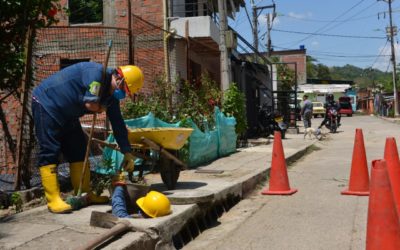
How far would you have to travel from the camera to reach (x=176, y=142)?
7.15m

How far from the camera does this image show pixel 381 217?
4.29 meters

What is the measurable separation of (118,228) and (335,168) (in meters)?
7.99

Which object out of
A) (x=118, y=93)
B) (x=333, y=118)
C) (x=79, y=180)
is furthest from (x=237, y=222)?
(x=333, y=118)

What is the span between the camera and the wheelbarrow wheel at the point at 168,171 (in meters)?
7.16

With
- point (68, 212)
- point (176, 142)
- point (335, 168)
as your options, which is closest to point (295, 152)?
point (335, 168)

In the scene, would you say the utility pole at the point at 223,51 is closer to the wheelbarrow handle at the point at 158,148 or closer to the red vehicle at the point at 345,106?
the wheelbarrow handle at the point at 158,148

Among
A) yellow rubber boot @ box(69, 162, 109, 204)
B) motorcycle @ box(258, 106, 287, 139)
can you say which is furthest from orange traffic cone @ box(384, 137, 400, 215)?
motorcycle @ box(258, 106, 287, 139)

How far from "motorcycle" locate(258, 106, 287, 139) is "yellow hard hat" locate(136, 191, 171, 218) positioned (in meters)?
14.7

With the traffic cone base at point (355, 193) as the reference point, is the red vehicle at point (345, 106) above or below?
above

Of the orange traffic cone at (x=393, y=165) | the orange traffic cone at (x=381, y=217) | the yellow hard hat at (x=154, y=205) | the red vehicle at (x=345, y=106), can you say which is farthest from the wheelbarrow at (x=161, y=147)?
the red vehicle at (x=345, y=106)

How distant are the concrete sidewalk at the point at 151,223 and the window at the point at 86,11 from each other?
1042 centimetres

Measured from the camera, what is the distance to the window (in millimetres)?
17625

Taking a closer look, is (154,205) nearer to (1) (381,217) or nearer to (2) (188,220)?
(2) (188,220)

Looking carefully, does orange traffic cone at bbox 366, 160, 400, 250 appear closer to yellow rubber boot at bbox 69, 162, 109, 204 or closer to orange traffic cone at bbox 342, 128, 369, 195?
yellow rubber boot at bbox 69, 162, 109, 204
